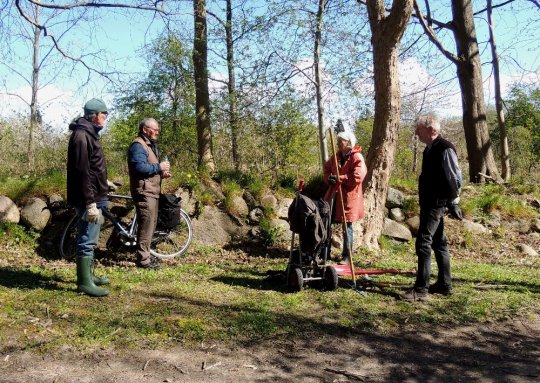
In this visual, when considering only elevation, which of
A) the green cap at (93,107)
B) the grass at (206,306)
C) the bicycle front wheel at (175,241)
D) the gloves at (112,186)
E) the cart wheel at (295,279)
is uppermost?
the green cap at (93,107)

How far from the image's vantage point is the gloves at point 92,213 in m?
4.97

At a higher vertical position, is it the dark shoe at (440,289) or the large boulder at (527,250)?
the large boulder at (527,250)

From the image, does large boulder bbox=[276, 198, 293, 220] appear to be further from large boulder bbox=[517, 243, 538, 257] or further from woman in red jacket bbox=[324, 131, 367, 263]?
large boulder bbox=[517, 243, 538, 257]

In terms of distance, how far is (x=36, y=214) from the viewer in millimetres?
7691

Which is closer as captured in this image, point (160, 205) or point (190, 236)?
point (160, 205)

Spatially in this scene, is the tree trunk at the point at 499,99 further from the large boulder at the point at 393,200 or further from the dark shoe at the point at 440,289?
the dark shoe at the point at 440,289

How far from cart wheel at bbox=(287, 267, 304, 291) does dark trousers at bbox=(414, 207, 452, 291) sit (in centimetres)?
129

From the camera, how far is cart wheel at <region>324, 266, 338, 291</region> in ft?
18.6

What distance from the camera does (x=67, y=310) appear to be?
4727mm

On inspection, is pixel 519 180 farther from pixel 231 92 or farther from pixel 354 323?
pixel 354 323

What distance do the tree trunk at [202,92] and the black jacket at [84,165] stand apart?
15.1ft

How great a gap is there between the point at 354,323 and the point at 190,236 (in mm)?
3553

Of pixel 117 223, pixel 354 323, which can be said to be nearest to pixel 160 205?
pixel 117 223

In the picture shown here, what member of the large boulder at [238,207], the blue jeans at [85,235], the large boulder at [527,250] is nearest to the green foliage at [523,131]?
the large boulder at [527,250]
